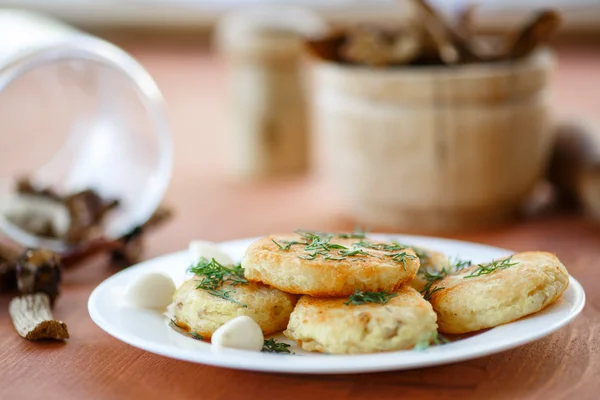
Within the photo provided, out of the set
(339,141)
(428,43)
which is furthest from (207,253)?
(428,43)

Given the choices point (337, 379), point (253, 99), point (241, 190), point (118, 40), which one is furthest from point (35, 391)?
point (118, 40)

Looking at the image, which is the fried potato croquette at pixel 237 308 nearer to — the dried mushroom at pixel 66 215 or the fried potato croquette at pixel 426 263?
the fried potato croquette at pixel 426 263

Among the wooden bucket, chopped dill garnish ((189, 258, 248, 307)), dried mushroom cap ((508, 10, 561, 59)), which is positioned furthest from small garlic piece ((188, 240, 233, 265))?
dried mushroom cap ((508, 10, 561, 59))

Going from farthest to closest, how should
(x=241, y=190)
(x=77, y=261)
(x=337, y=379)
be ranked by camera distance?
(x=241, y=190), (x=77, y=261), (x=337, y=379)

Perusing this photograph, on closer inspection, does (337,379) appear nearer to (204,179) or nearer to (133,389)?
(133,389)

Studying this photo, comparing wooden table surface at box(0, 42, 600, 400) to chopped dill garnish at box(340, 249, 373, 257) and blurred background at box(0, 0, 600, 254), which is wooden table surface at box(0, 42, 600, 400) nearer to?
blurred background at box(0, 0, 600, 254)
